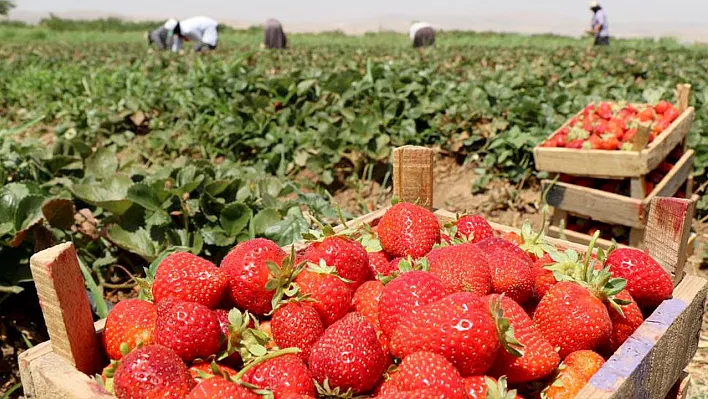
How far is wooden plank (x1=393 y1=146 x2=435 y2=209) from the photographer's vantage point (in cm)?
199

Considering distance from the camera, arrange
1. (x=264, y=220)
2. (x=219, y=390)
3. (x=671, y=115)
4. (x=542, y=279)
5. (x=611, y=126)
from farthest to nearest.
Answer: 1. (x=671, y=115)
2. (x=611, y=126)
3. (x=264, y=220)
4. (x=542, y=279)
5. (x=219, y=390)

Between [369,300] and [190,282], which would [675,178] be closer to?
[369,300]

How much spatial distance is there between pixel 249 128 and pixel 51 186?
7.57 feet

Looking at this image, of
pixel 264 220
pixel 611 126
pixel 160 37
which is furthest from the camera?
pixel 160 37

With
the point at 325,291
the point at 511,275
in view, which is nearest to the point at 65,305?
the point at 325,291

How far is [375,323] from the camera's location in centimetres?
143

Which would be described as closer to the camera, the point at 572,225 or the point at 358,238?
the point at 358,238

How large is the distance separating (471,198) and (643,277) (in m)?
3.44

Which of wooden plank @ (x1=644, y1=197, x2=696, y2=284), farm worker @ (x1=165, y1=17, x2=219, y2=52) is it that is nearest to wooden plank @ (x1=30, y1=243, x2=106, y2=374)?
wooden plank @ (x1=644, y1=197, x2=696, y2=284)

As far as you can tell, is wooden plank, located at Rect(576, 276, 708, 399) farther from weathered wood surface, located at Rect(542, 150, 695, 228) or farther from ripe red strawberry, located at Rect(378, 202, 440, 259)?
weathered wood surface, located at Rect(542, 150, 695, 228)

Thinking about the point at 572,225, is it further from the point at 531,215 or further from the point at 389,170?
the point at 389,170

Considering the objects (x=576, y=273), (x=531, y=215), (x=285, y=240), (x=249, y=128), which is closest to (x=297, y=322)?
(x=576, y=273)

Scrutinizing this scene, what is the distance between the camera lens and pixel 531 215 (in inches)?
185

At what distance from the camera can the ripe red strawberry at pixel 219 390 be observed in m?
1.08
